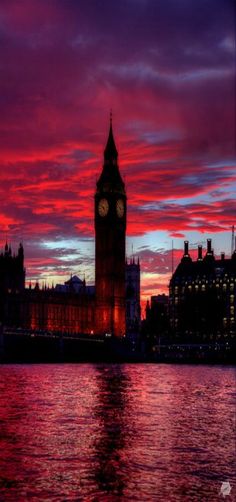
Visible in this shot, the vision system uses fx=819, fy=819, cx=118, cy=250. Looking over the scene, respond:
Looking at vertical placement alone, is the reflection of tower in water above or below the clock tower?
below

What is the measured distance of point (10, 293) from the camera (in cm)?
13212

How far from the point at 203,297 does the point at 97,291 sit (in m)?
20.2

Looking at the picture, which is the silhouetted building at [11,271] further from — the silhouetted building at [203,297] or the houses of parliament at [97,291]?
the silhouetted building at [203,297]

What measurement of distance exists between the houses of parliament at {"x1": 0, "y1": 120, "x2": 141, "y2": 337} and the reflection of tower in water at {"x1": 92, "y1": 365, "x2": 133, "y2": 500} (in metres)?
79.4

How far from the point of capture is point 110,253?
14712 cm

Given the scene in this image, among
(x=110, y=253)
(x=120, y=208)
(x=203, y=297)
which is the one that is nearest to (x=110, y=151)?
(x=120, y=208)

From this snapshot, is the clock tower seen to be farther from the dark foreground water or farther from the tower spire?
the dark foreground water

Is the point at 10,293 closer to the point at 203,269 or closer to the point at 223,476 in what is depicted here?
the point at 203,269

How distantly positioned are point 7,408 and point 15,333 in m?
72.8

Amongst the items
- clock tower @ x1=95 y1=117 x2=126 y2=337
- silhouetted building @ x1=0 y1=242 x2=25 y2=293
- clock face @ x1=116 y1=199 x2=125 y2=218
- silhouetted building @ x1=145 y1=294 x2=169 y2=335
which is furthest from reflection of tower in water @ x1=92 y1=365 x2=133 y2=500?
silhouetted building @ x1=145 y1=294 x2=169 y2=335

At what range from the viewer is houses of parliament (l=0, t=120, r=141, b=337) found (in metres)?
135

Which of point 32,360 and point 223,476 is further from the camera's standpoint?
point 32,360

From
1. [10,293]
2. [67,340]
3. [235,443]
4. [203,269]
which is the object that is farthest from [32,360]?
[235,443]

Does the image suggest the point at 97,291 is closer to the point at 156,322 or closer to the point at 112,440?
the point at 156,322
